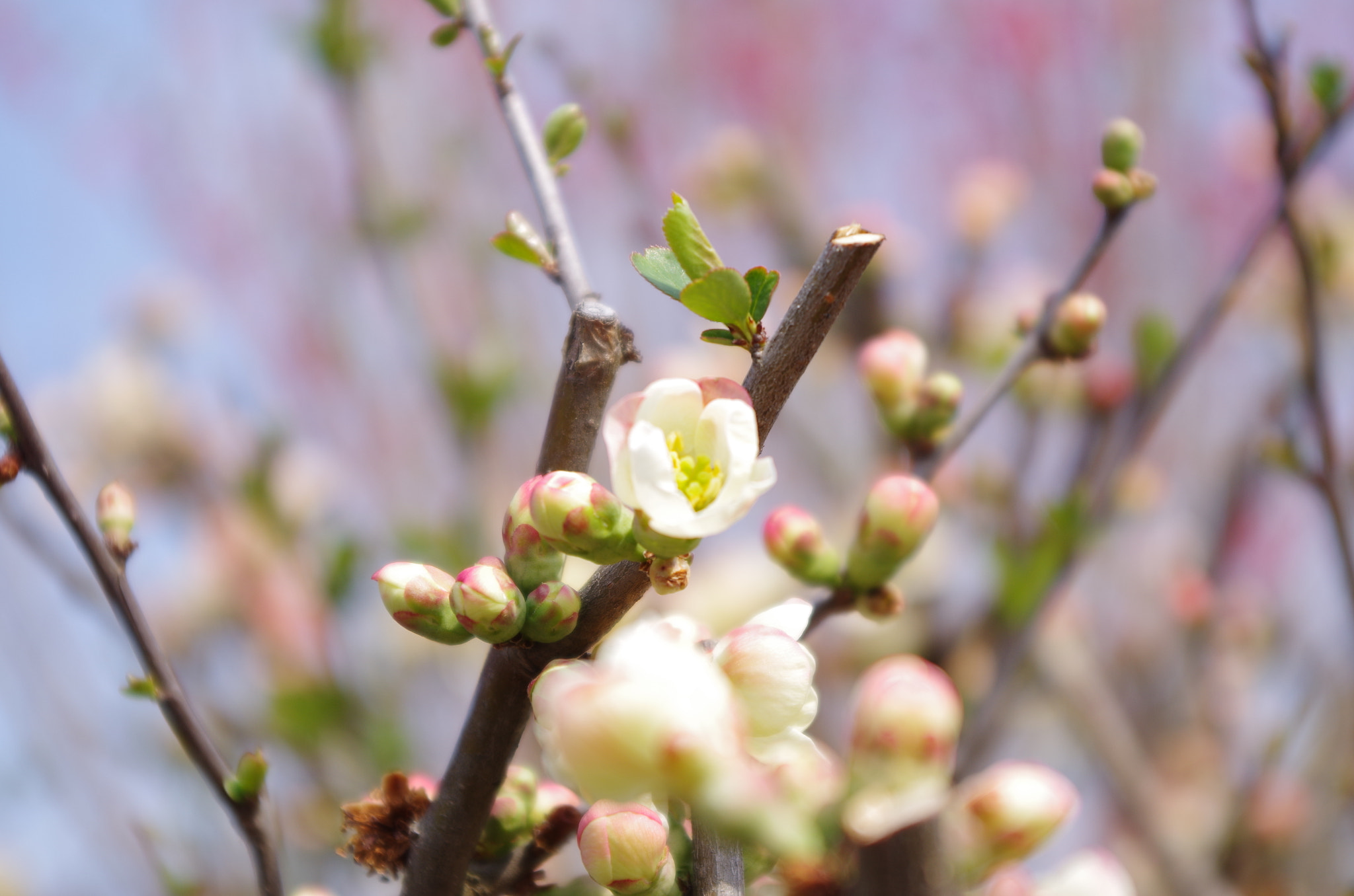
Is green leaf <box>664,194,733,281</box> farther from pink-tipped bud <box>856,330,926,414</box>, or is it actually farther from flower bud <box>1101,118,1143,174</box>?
flower bud <box>1101,118,1143,174</box>

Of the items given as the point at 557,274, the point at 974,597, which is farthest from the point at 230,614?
the point at 557,274

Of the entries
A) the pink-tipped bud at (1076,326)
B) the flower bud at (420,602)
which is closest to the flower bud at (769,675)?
the flower bud at (420,602)

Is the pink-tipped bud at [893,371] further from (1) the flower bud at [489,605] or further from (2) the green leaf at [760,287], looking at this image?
(1) the flower bud at [489,605]

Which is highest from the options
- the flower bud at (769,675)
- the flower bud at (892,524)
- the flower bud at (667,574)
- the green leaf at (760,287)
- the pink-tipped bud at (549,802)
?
the green leaf at (760,287)

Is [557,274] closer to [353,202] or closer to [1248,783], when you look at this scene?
[353,202]

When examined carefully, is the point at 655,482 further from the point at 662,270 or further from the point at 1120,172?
the point at 1120,172


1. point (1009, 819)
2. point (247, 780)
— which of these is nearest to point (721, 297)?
point (1009, 819)
